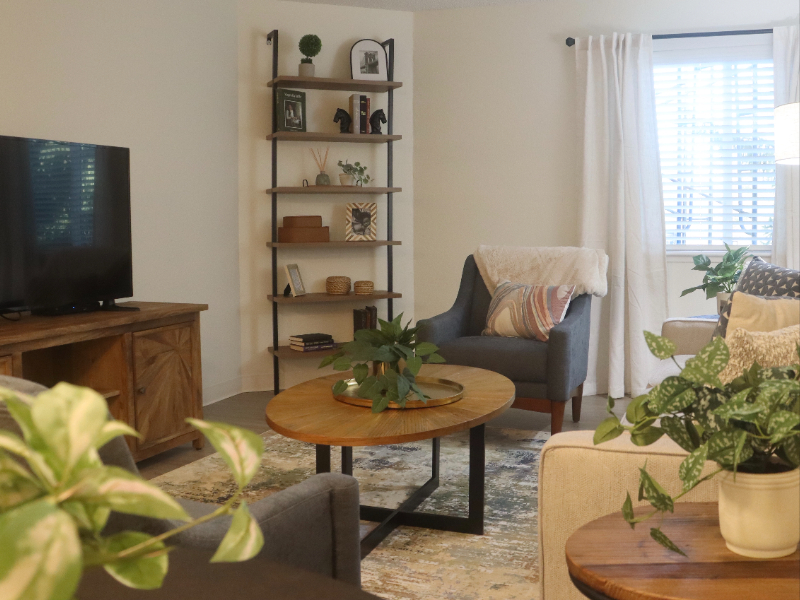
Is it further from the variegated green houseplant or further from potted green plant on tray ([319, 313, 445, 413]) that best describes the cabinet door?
the variegated green houseplant

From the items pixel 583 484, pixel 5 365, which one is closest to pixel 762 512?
pixel 583 484

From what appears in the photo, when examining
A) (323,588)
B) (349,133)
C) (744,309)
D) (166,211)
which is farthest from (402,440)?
(349,133)

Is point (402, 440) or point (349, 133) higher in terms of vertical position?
point (349, 133)

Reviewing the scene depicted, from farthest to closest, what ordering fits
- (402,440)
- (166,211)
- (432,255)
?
(432,255) < (166,211) < (402,440)

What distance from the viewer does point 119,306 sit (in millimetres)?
3498

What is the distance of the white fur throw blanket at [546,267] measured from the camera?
409 centimetres

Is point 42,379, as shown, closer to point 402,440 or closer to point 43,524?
point 402,440

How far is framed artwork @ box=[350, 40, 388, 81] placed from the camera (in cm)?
492

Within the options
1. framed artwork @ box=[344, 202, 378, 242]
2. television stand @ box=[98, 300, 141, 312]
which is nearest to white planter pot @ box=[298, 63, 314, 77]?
framed artwork @ box=[344, 202, 378, 242]

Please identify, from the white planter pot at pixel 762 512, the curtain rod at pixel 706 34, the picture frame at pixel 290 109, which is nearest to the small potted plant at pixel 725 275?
the curtain rod at pixel 706 34

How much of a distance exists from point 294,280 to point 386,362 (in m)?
2.43

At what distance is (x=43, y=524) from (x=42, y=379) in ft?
11.0

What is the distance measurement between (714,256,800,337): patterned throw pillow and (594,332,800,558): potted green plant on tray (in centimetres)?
137

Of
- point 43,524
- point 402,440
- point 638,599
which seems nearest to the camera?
point 43,524
